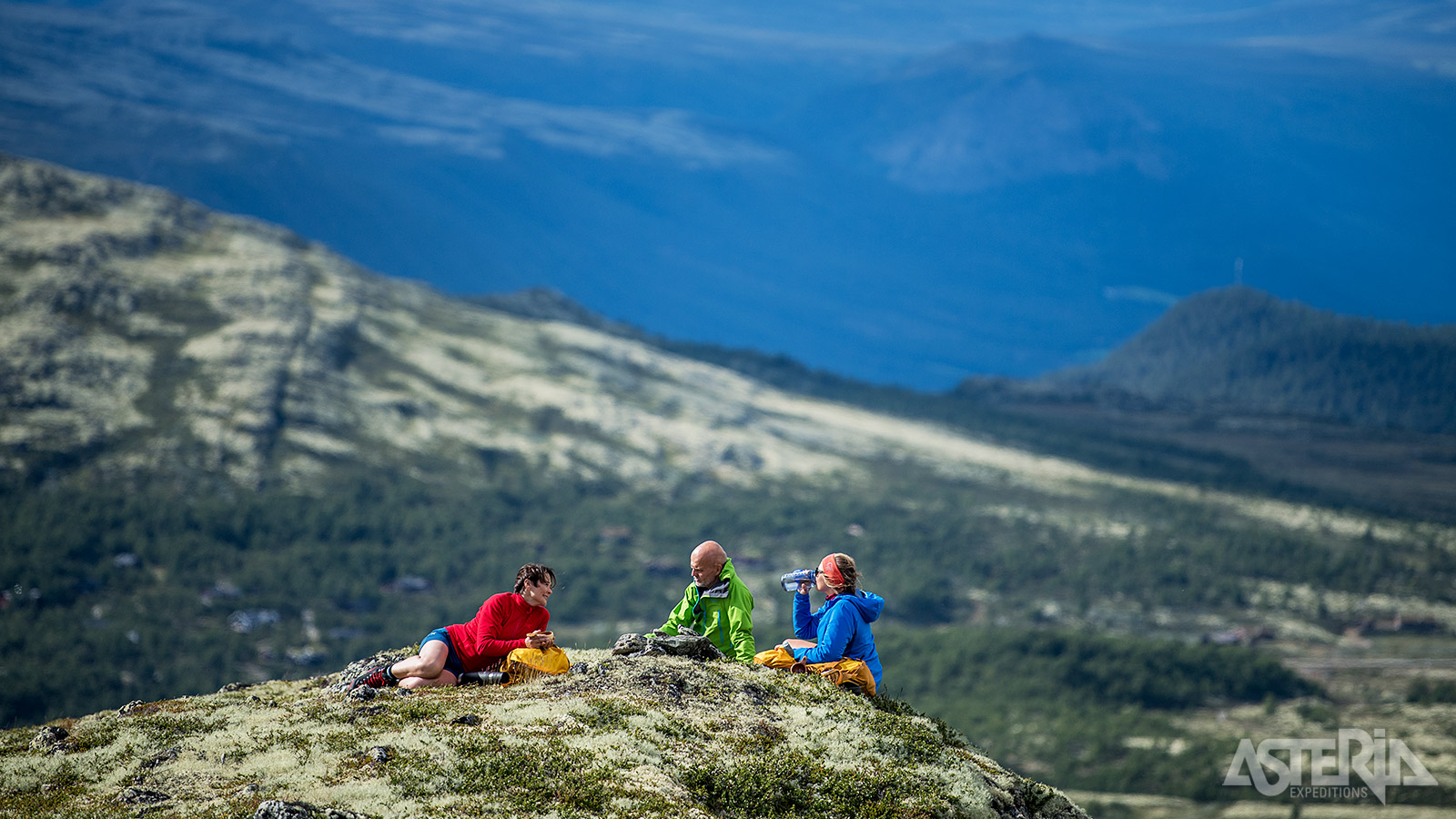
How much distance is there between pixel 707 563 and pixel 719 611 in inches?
81.0

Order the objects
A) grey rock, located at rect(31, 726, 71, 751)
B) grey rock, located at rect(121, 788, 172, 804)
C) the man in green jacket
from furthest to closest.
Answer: the man in green jacket, grey rock, located at rect(31, 726, 71, 751), grey rock, located at rect(121, 788, 172, 804)

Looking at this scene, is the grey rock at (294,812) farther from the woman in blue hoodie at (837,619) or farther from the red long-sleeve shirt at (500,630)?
the woman in blue hoodie at (837,619)

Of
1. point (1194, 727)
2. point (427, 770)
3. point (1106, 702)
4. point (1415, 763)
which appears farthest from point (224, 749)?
point (1106, 702)

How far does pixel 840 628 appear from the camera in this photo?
28.2 meters

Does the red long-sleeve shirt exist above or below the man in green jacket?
below

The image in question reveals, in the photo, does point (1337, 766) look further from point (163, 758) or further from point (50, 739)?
point (50, 739)

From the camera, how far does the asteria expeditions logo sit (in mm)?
100812

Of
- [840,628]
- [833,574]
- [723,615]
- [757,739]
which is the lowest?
[757,739]

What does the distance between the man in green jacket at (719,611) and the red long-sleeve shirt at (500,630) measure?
134 inches

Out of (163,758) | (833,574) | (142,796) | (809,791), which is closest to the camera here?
(142,796)

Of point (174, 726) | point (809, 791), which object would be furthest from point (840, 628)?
point (174, 726)

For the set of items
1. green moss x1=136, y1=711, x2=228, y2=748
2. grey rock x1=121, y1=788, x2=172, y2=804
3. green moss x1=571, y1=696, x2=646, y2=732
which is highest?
green moss x1=571, y1=696, x2=646, y2=732

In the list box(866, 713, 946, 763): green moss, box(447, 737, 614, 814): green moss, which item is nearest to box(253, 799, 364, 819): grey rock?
box(447, 737, 614, 814): green moss

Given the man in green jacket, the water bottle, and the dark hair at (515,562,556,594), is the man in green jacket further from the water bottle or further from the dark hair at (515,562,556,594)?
the dark hair at (515,562,556,594)
